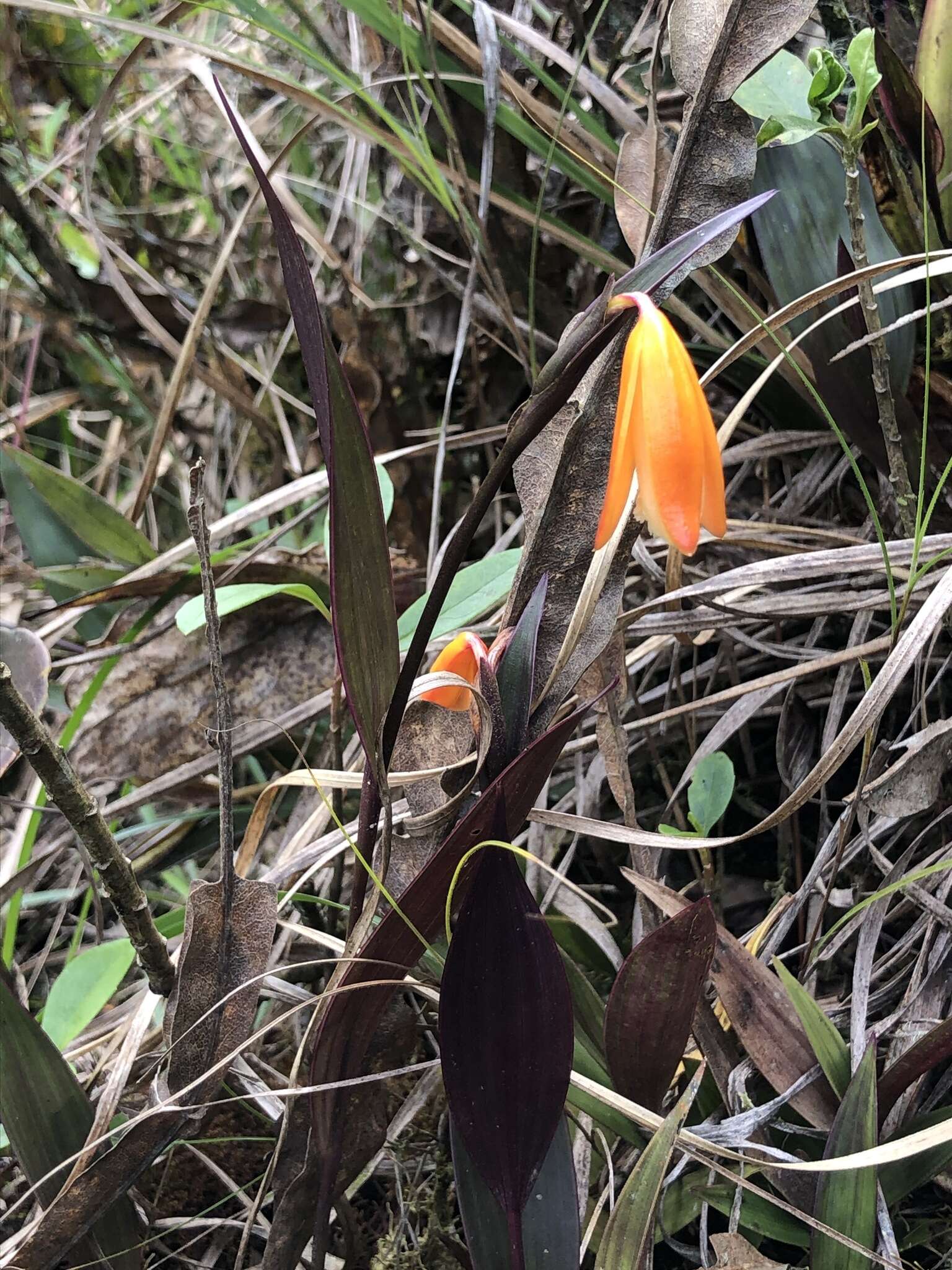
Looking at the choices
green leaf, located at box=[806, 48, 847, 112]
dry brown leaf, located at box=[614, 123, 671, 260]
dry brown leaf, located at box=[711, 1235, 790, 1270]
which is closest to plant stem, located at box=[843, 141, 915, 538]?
green leaf, located at box=[806, 48, 847, 112]

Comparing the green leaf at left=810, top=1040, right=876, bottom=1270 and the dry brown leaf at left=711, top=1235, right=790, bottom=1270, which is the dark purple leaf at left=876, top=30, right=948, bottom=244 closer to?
the green leaf at left=810, top=1040, right=876, bottom=1270

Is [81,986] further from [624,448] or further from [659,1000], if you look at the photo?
A: [624,448]

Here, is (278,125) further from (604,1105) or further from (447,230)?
(604,1105)

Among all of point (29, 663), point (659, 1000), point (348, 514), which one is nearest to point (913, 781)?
point (659, 1000)

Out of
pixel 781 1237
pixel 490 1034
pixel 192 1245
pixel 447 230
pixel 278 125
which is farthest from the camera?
pixel 278 125

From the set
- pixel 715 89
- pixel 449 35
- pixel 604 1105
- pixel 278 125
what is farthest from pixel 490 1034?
pixel 278 125

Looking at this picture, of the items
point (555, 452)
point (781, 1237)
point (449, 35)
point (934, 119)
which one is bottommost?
point (781, 1237)

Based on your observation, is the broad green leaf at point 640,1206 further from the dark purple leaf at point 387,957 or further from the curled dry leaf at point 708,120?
the curled dry leaf at point 708,120
